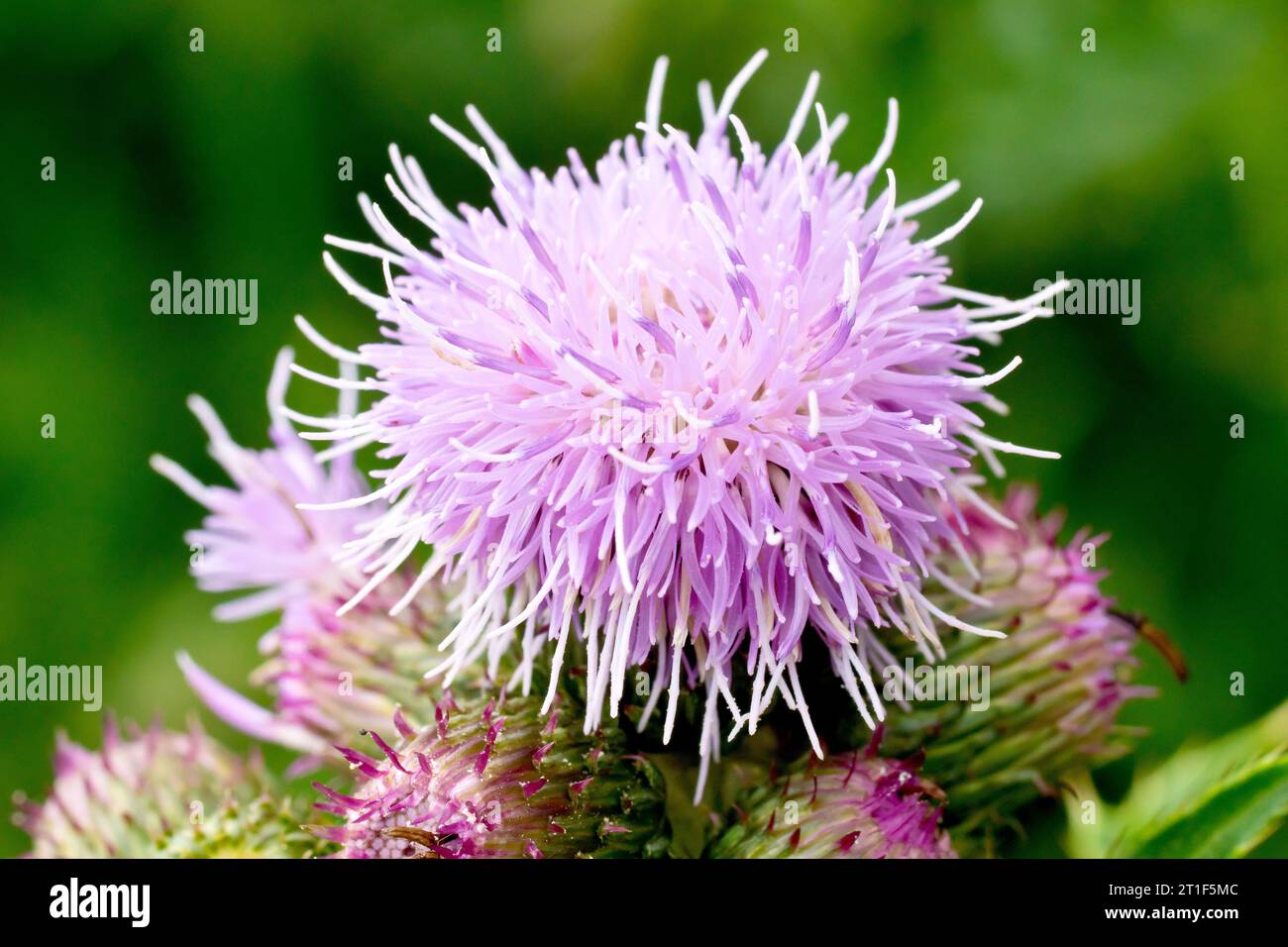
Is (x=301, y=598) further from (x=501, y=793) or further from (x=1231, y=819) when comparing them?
(x=1231, y=819)

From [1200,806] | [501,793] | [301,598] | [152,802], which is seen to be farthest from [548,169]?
[1200,806]

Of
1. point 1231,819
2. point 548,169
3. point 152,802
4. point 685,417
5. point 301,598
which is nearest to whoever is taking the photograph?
point 685,417

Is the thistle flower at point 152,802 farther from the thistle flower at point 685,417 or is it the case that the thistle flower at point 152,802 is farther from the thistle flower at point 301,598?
the thistle flower at point 685,417

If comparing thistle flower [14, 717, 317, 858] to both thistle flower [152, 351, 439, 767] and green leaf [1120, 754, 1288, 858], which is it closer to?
thistle flower [152, 351, 439, 767]

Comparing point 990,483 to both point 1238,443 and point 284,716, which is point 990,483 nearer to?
point 1238,443

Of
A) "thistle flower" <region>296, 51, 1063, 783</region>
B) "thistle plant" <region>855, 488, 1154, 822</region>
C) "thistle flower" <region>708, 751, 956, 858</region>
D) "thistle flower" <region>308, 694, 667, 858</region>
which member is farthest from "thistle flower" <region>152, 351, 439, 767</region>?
"thistle plant" <region>855, 488, 1154, 822</region>

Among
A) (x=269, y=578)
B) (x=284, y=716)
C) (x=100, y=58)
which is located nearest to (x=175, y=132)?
(x=100, y=58)
